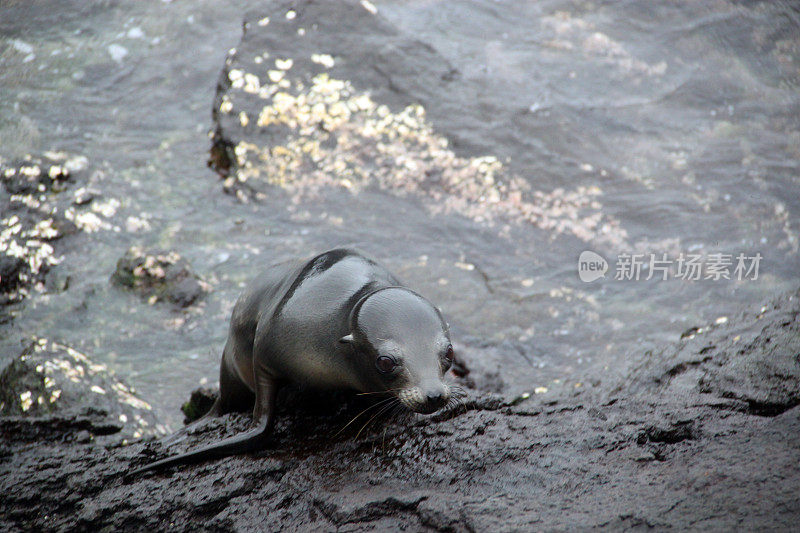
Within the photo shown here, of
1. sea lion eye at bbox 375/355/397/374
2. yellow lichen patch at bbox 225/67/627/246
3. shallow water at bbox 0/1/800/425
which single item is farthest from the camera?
yellow lichen patch at bbox 225/67/627/246

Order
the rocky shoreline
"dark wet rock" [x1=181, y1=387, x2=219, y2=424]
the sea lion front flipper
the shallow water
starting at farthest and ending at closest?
the shallow water
"dark wet rock" [x1=181, y1=387, x2=219, y2=424]
the sea lion front flipper
the rocky shoreline

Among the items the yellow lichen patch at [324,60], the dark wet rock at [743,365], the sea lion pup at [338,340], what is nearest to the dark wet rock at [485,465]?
the dark wet rock at [743,365]

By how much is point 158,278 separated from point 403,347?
3880 millimetres

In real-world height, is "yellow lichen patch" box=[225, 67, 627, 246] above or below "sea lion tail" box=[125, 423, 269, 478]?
above

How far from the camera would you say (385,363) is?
9.53 feet

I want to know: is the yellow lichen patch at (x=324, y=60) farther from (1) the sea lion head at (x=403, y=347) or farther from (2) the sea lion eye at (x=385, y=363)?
(2) the sea lion eye at (x=385, y=363)

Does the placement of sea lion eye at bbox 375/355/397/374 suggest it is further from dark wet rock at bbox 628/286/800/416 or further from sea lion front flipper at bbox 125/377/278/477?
dark wet rock at bbox 628/286/800/416

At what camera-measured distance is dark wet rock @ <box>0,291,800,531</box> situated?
2445 mm

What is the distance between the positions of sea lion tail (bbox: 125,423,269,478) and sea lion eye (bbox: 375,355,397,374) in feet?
1.99

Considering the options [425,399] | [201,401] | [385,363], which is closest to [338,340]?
[385,363]

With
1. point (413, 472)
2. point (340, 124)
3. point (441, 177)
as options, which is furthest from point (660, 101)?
point (413, 472)

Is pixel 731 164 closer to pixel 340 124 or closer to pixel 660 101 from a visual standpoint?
pixel 660 101

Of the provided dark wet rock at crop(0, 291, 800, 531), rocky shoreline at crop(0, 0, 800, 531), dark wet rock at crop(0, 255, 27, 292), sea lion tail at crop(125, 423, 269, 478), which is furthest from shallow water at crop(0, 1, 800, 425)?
sea lion tail at crop(125, 423, 269, 478)

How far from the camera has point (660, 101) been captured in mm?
8539
